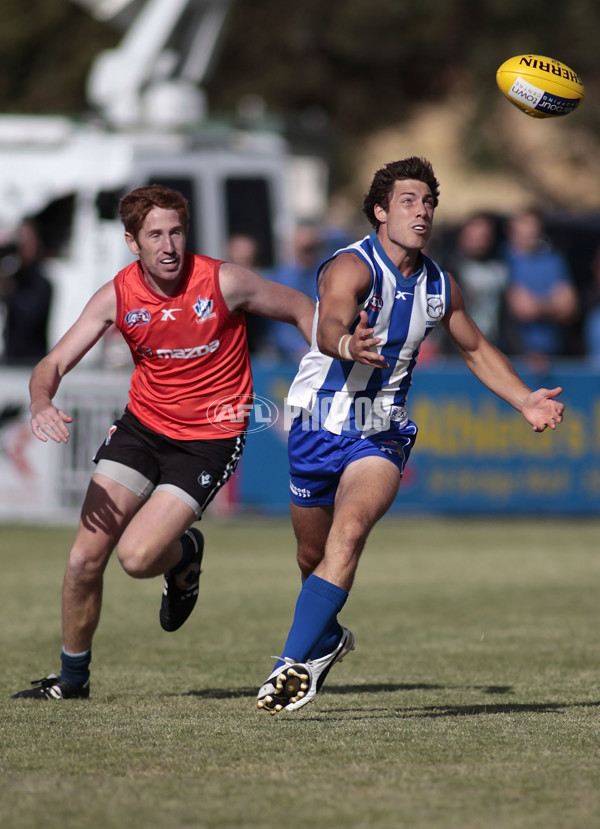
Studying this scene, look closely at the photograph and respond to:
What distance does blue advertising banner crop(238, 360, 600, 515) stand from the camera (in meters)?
14.5

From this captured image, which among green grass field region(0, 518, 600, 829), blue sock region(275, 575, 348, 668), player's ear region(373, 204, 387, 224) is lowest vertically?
green grass field region(0, 518, 600, 829)

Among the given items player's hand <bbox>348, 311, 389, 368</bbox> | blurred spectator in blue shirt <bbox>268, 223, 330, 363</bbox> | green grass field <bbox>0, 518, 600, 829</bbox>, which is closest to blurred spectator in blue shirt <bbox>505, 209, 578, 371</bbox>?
blurred spectator in blue shirt <bbox>268, 223, 330, 363</bbox>

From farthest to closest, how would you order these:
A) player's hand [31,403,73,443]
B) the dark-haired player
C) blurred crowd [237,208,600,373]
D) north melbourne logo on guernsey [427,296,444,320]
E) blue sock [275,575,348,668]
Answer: blurred crowd [237,208,600,373]
north melbourne logo on guernsey [427,296,444,320]
player's hand [31,403,73,443]
the dark-haired player
blue sock [275,575,348,668]

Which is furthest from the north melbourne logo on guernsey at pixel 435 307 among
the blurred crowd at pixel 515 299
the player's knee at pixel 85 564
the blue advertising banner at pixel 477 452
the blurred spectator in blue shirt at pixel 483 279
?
the blurred spectator in blue shirt at pixel 483 279

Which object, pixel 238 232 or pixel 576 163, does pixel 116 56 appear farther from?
pixel 576 163

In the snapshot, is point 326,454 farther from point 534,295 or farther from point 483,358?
point 534,295

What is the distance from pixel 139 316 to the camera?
6.67 metres

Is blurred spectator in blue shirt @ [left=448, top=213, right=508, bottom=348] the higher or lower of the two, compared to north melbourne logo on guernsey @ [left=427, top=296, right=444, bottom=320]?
higher

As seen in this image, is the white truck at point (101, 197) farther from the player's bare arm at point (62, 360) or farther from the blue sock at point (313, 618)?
the blue sock at point (313, 618)

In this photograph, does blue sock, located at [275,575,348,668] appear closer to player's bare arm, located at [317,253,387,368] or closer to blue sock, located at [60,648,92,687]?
player's bare arm, located at [317,253,387,368]

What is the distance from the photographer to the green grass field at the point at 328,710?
15.3 ft

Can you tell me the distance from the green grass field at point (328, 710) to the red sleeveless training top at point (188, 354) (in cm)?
131

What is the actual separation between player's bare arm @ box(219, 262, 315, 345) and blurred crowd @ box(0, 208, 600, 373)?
7.60 m

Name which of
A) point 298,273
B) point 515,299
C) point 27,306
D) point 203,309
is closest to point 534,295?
point 515,299
